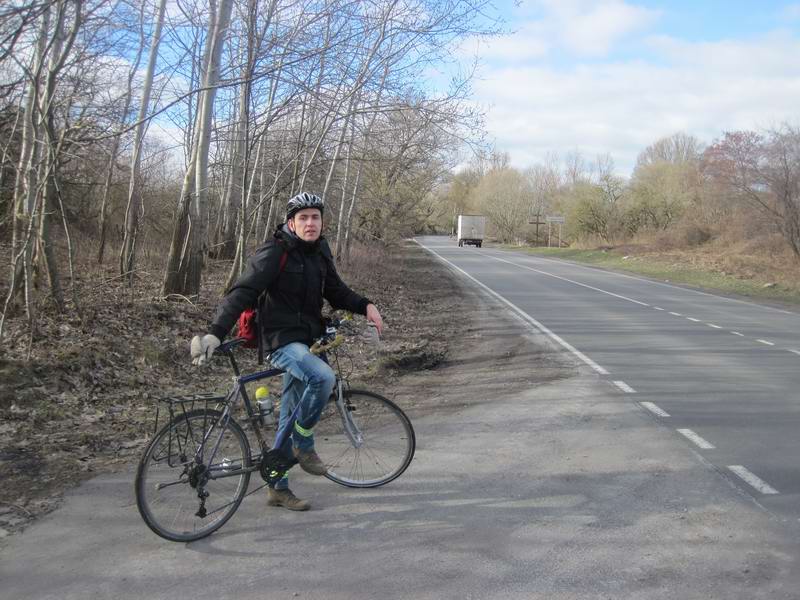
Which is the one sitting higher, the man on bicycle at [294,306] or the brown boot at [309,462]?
the man on bicycle at [294,306]

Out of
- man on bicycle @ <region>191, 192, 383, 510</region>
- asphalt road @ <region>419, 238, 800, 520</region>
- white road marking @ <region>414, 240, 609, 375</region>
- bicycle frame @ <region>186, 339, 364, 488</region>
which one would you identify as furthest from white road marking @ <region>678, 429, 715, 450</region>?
man on bicycle @ <region>191, 192, 383, 510</region>

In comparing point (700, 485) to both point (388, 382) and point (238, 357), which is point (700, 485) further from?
point (238, 357)

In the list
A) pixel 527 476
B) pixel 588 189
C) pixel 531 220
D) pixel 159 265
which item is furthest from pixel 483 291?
pixel 531 220

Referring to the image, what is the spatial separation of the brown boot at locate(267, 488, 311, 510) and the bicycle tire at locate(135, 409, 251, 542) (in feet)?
0.73

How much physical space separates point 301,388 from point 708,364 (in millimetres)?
7132

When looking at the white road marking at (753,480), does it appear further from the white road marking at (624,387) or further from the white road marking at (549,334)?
Answer: the white road marking at (549,334)

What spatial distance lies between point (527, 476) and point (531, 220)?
3273 inches

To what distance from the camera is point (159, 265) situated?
56.8 feet

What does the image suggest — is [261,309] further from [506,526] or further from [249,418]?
[506,526]

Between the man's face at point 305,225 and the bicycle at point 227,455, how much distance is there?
63cm

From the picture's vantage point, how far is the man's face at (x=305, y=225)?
4.32m

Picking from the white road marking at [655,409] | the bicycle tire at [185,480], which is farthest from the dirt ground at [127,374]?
the white road marking at [655,409]

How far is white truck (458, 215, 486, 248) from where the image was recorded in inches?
2886

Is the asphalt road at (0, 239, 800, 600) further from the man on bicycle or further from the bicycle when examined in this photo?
the man on bicycle
